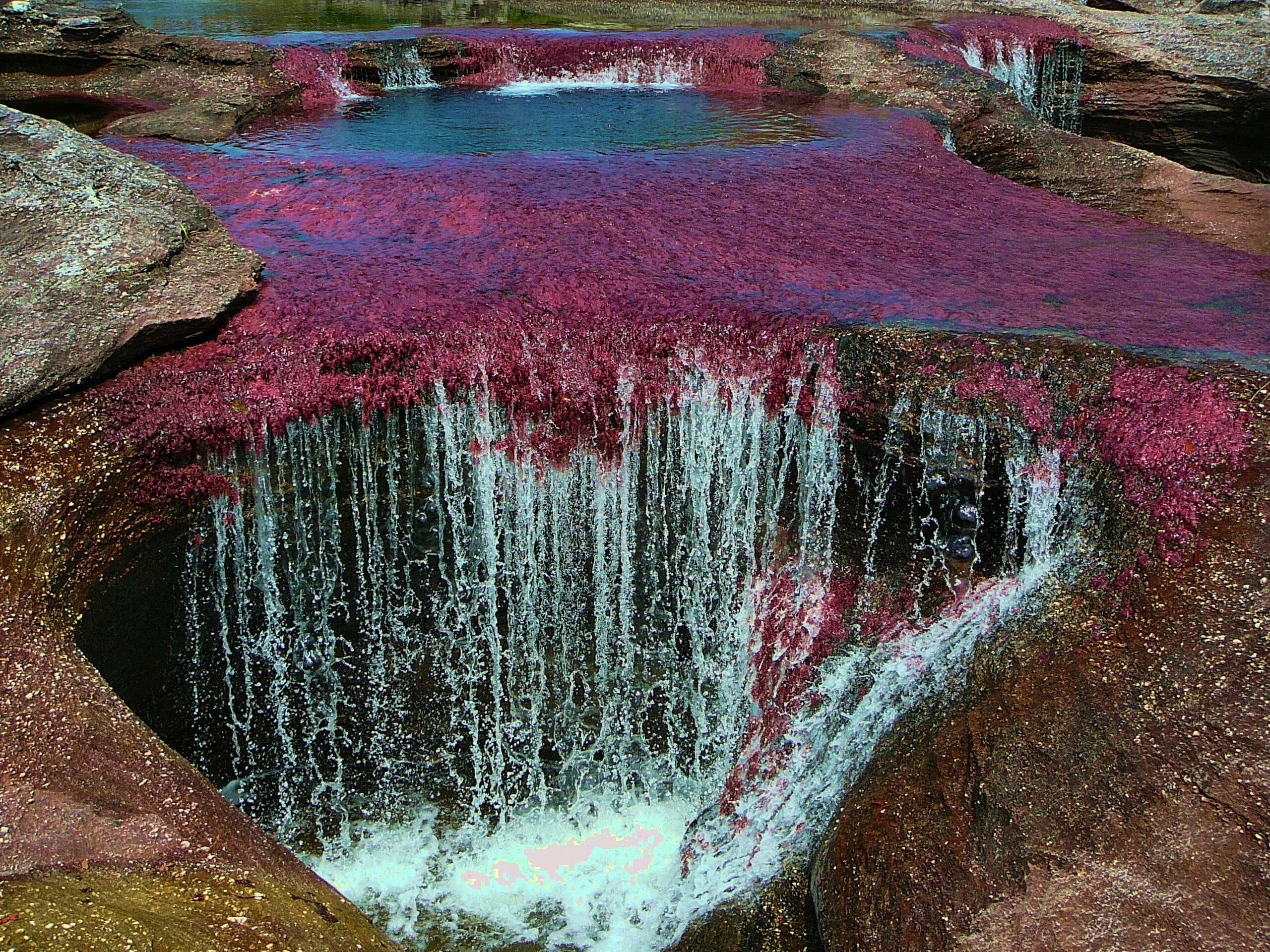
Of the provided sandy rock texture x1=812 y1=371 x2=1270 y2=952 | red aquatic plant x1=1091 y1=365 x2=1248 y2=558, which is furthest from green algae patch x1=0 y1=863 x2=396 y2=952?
red aquatic plant x1=1091 y1=365 x2=1248 y2=558

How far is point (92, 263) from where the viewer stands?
4.66 metres

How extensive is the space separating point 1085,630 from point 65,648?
3.54m

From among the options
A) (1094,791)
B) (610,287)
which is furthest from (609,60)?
(1094,791)

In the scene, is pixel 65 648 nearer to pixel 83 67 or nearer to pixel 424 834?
pixel 424 834

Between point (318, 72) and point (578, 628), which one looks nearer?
point (578, 628)

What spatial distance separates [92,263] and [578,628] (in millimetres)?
2874

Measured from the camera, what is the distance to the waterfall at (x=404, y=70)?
10664 mm

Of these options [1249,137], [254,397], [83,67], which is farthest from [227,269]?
[1249,137]

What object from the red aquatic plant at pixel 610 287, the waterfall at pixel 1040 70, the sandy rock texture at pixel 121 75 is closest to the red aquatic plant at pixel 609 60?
the sandy rock texture at pixel 121 75

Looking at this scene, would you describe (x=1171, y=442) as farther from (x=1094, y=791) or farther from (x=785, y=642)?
(x=785, y=642)

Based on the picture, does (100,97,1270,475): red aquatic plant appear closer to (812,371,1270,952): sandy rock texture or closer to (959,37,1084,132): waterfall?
(812,371,1270,952): sandy rock texture

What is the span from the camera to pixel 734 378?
484 cm

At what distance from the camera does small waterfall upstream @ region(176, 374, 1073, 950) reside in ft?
14.6

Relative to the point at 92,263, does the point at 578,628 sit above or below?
below
